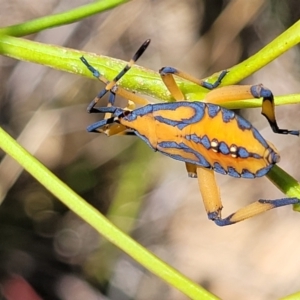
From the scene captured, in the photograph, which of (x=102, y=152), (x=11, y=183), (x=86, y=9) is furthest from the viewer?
(x=102, y=152)

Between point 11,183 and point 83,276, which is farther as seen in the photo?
point 83,276

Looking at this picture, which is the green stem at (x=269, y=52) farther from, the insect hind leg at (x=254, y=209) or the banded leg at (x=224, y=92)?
the insect hind leg at (x=254, y=209)

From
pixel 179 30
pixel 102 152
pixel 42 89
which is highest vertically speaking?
pixel 179 30

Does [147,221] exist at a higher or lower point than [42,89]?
lower

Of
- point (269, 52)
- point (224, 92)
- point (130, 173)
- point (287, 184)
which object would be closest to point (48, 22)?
point (224, 92)

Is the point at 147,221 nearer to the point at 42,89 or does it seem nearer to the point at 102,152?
the point at 102,152

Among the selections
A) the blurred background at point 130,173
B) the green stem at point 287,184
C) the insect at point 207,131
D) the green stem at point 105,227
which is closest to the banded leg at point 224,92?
the insect at point 207,131

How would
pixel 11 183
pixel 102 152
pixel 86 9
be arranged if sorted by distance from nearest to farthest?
pixel 86 9, pixel 11 183, pixel 102 152

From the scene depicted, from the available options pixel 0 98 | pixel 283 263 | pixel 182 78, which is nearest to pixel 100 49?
pixel 0 98
